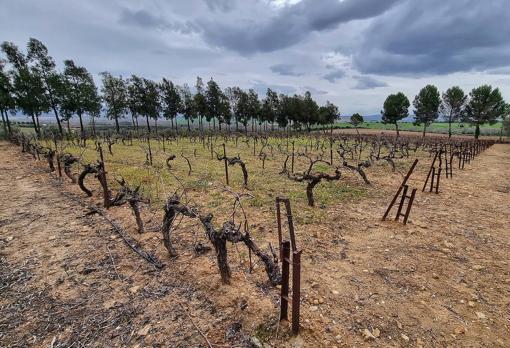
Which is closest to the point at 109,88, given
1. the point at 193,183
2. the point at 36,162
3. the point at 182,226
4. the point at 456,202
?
the point at 36,162

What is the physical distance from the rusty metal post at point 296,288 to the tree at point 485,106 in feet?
183

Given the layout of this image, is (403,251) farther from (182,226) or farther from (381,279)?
(182,226)

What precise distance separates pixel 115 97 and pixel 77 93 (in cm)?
774

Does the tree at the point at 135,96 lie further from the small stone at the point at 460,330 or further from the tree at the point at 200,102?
the small stone at the point at 460,330

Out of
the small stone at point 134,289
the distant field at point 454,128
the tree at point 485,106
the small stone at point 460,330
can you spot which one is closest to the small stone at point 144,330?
the small stone at point 134,289

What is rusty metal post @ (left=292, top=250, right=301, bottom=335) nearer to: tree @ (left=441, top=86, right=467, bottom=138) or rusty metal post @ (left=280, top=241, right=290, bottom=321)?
rusty metal post @ (left=280, top=241, right=290, bottom=321)

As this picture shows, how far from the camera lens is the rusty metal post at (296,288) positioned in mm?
3006

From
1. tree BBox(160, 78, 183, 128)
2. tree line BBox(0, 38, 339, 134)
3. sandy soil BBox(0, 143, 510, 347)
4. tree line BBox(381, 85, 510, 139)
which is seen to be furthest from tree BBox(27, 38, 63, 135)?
tree line BBox(381, 85, 510, 139)

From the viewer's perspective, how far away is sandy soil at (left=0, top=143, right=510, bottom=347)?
3.42m

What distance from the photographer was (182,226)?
6.77 m

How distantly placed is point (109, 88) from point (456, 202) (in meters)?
49.3

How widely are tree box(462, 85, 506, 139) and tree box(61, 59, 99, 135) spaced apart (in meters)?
61.7

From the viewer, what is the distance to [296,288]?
313 cm

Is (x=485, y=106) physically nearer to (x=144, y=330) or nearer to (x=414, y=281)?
(x=414, y=281)
